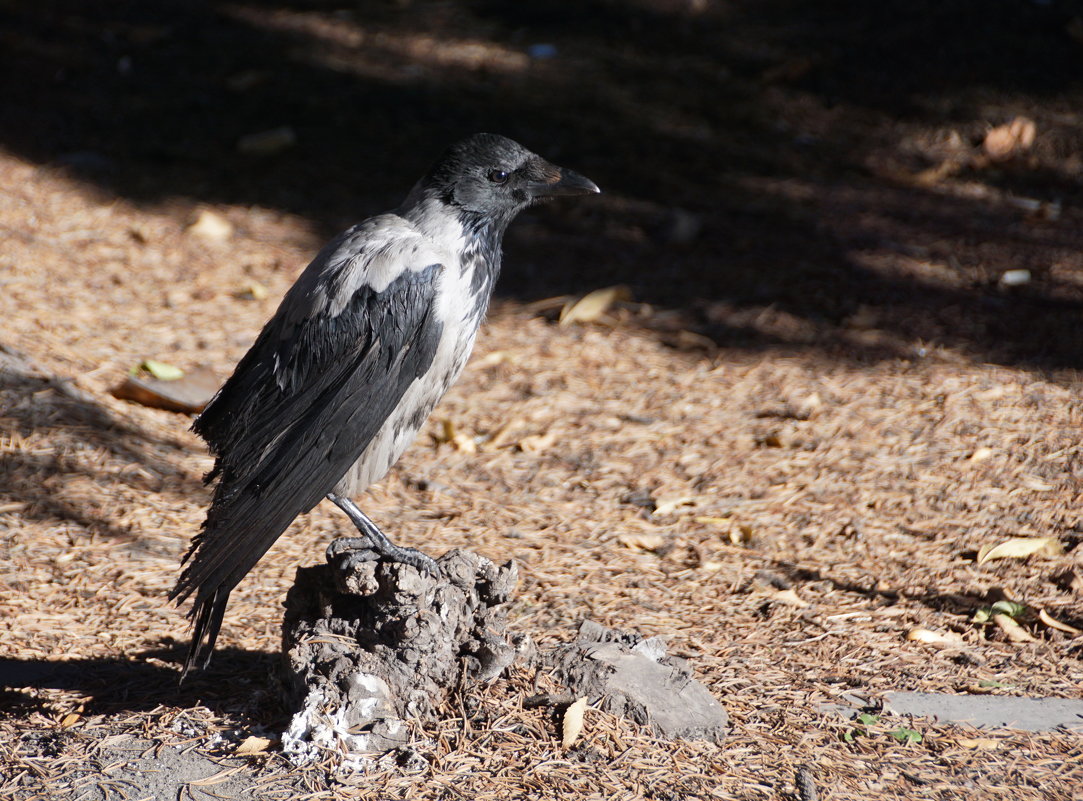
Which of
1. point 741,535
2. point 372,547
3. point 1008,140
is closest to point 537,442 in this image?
point 741,535

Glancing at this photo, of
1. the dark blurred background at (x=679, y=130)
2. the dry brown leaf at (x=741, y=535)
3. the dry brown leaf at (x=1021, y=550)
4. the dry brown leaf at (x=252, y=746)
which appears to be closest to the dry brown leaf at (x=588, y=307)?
the dark blurred background at (x=679, y=130)

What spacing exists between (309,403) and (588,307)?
298cm

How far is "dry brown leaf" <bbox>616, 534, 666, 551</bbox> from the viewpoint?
4017 millimetres

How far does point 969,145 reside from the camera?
24.5 ft

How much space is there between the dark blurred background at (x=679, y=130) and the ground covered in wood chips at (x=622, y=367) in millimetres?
33

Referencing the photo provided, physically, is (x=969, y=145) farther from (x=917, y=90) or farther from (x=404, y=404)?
(x=404, y=404)

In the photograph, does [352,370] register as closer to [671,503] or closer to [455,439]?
[671,503]

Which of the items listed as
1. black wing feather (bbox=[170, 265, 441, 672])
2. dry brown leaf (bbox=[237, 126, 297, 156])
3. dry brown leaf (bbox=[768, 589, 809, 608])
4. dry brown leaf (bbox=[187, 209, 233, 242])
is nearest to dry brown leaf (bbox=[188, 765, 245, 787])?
black wing feather (bbox=[170, 265, 441, 672])

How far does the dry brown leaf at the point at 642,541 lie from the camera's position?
4017 mm

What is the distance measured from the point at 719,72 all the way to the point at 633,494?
517cm

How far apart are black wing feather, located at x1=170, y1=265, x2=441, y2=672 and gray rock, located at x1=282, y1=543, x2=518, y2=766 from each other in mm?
259

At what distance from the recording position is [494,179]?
3.42 m

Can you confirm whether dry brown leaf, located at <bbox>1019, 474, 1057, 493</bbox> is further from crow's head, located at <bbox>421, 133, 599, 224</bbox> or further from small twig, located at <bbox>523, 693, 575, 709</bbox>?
small twig, located at <bbox>523, 693, 575, 709</bbox>

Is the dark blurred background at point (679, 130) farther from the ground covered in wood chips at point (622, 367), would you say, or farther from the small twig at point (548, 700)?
the small twig at point (548, 700)
